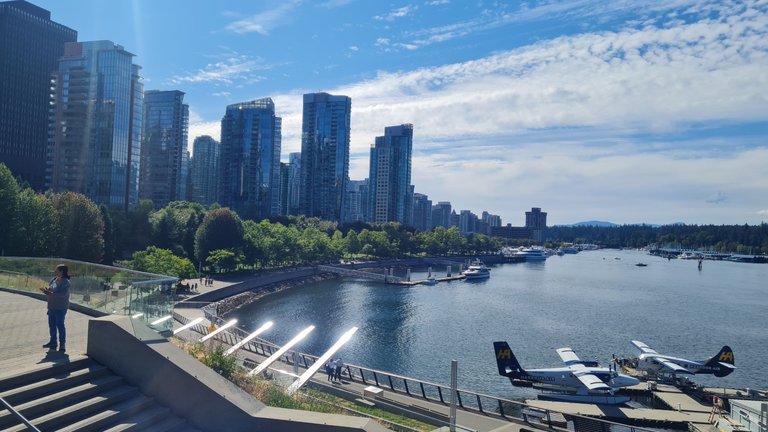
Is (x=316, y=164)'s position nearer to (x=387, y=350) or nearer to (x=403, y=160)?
(x=403, y=160)

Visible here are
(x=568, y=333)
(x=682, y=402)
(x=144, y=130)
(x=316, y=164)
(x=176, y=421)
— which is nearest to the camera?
(x=176, y=421)

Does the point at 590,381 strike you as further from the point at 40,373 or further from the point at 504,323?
the point at 40,373

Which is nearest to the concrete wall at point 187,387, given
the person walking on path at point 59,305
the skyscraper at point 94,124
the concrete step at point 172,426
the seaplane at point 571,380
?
the concrete step at point 172,426

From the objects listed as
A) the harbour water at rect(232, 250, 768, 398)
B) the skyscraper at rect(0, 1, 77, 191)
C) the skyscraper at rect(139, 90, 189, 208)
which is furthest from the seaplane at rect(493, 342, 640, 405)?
the skyscraper at rect(139, 90, 189, 208)

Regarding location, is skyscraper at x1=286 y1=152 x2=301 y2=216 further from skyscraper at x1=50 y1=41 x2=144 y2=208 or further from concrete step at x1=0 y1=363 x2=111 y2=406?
concrete step at x1=0 y1=363 x2=111 y2=406

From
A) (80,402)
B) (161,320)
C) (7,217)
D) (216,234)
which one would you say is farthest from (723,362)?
(216,234)

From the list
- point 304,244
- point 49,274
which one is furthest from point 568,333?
point 304,244
